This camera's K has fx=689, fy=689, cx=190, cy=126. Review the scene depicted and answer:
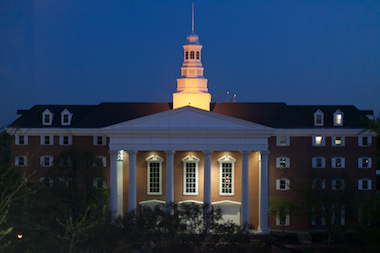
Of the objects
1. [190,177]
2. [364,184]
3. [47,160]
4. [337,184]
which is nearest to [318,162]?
[337,184]

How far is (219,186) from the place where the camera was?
8606 cm

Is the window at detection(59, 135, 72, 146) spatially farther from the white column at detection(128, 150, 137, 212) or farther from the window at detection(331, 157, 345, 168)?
the window at detection(331, 157, 345, 168)

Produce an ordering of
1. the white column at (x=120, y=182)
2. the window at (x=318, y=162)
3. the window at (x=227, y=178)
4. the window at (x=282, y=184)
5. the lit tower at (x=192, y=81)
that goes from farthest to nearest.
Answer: the lit tower at (x=192, y=81)
the window at (x=227, y=178)
the window at (x=318, y=162)
the window at (x=282, y=184)
the white column at (x=120, y=182)

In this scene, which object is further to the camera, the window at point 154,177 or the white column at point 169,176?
the window at point 154,177

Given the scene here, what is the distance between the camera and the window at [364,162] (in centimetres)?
8569

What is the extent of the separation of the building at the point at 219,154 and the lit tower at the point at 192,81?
4677 mm

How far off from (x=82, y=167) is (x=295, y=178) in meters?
27.6

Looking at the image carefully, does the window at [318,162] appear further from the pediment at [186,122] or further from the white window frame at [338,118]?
the pediment at [186,122]

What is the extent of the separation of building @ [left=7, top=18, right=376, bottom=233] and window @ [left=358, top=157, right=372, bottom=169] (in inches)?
4.9

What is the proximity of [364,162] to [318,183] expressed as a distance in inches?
331

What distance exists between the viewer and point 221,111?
3536 inches

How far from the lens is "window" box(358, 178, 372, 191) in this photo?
281 feet

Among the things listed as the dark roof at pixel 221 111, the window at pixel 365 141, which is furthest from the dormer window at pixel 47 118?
the window at pixel 365 141

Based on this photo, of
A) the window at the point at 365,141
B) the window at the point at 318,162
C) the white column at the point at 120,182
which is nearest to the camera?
the white column at the point at 120,182
